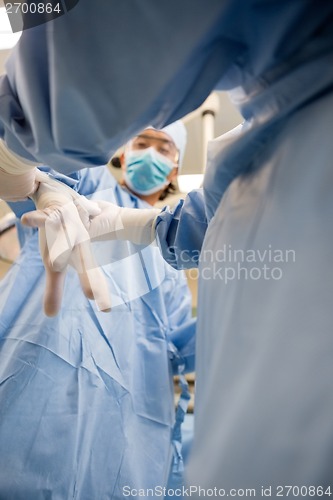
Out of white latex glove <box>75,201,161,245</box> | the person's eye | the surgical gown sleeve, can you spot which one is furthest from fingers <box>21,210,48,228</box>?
the person's eye

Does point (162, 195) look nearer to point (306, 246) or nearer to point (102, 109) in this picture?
point (102, 109)

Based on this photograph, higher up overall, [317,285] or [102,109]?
[102,109]

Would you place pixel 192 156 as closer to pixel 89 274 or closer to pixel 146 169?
pixel 146 169

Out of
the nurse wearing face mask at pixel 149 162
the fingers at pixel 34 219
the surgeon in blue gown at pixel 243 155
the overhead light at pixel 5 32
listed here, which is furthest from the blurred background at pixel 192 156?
the surgeon in blue gown at pixel 243 155

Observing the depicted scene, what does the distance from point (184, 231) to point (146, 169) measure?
0.60 meters

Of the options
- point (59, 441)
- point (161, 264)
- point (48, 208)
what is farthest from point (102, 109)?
point (59, 441)

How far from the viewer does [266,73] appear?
1.57 feet

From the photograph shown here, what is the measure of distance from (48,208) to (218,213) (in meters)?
0.41

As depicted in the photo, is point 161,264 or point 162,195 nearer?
point 161,264

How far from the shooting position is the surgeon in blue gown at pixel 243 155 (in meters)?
0.35

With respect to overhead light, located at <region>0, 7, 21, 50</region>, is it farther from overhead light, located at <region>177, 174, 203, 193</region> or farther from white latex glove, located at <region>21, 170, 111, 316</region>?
overhead light, located at <region>177, 174, 203, 193</region>

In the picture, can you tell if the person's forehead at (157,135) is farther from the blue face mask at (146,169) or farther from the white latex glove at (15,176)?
the white latex glove at (15,176)

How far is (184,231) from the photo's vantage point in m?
0.84

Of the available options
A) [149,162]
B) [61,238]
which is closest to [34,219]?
[61,238]
